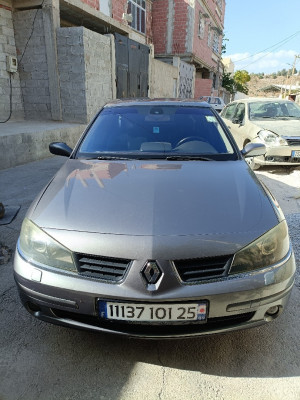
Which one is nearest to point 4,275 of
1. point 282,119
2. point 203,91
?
point 282,119

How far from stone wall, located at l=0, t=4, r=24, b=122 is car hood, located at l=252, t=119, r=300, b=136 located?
238 inches

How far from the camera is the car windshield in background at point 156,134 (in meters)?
2.46

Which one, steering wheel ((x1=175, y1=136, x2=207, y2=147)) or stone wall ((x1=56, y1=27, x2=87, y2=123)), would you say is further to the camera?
stone wall ((x1=56, y1=27, x2=87, y2=123))

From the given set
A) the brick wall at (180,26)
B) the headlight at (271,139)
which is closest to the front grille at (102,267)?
the headlight at (271,139)

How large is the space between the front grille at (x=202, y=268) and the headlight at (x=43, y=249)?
0.54 m

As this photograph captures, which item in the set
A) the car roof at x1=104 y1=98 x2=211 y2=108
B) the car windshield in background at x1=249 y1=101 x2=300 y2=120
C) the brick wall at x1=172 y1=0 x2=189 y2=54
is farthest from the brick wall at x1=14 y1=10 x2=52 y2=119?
the brick wall at x1=172 y1=0 x2=189 y2=54

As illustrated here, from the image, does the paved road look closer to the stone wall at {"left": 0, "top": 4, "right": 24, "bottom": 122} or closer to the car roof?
the car roof

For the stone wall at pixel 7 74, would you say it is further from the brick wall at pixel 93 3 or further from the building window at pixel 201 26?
the building window at pixel 201 26

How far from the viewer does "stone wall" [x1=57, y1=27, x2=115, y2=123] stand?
7.47 metres

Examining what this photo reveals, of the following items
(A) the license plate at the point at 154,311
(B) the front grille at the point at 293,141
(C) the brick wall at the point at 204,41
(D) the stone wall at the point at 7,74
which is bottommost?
(A) the license plate at the point at 154,311

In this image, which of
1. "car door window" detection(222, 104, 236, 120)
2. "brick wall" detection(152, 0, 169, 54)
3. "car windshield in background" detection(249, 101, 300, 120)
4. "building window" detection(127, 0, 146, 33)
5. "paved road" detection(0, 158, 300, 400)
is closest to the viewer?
"paved road" detection(0, 158, 300, 400)

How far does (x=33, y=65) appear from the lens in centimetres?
773

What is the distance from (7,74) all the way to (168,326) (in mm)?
8004

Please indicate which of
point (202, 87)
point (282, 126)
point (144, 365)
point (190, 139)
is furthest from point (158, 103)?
point (202, 87)
